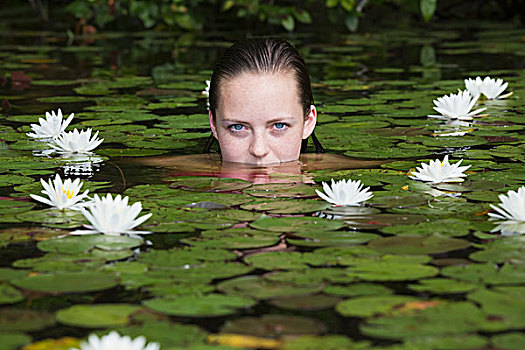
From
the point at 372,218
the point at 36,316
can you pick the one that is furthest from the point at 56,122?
the point at 36,316

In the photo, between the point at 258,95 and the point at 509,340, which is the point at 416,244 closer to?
the point at 509,340

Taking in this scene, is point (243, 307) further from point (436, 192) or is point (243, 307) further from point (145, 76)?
point (145, 76)

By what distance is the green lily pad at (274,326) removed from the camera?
190 centimetres

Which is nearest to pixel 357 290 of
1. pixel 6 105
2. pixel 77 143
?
pixel 77 143

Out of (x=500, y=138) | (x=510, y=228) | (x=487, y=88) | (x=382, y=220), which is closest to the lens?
(x=510, y=228)

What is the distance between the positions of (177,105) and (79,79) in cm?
178

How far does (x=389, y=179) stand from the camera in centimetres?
347

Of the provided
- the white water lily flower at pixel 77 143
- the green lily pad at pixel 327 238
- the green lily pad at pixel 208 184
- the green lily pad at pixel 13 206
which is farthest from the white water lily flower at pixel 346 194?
the white water lily flower at pixel 77 143

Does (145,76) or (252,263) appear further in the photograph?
(145,76)

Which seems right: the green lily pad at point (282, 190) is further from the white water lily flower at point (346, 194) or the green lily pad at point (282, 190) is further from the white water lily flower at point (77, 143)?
the white water lily flower at point (77, 143)

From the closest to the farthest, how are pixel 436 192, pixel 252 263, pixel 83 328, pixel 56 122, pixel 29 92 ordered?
pixel 83 328 < pixel 252 263 < pixel 436 192 < pixel 56 122 < pixel 29 92

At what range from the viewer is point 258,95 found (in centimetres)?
377

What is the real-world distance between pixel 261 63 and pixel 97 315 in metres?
2.07

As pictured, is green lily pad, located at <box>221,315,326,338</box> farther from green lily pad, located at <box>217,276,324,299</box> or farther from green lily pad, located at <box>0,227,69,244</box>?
green lily pad, located at <box>0,227,69,244</box>
